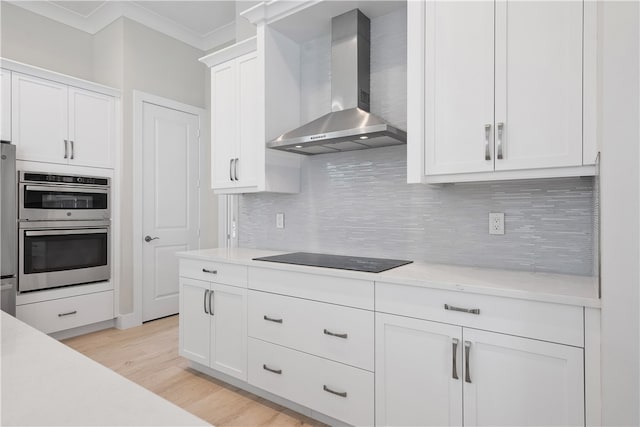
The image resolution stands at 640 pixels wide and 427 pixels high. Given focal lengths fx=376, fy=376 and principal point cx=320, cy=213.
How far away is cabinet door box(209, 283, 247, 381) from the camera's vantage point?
237 centimetres

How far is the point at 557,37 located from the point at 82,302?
404 cm

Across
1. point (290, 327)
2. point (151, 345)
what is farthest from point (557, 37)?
point (151, 345)

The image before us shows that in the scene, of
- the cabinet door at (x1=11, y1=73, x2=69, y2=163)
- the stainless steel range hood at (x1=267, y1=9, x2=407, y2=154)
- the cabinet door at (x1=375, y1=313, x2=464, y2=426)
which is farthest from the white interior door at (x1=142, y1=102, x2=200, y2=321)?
the cabinet door at (x1=375, y1=313, x2=464, y2=426)

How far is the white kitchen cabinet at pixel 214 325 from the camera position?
239 cm

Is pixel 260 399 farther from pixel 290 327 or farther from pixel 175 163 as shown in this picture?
pixel 175 163

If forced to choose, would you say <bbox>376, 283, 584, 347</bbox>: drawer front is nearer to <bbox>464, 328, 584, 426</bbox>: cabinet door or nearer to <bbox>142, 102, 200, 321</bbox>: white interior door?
<bbox>464, 328, 584, 426</bbox>: cabinet door

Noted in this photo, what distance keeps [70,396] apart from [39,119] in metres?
3.51

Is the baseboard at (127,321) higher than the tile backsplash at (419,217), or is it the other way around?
the tile backsplash at (419,217)

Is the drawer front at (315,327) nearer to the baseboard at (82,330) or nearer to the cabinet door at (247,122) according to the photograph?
the cabinet door at (247,122)

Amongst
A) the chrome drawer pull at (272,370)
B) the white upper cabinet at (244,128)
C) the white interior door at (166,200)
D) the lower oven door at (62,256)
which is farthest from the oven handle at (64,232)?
the chrome drawer pull at (272,370)

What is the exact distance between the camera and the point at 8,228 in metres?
2.92

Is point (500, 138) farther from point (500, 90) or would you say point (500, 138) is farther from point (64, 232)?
point (64, 232)

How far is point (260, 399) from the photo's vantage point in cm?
236

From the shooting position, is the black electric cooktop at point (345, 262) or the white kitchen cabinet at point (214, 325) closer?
the black electric cooktop at point (345, 262)
